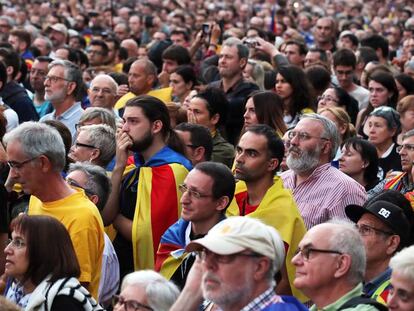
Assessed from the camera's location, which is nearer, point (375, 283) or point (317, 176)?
point (375, 283)

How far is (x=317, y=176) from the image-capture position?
294 inches

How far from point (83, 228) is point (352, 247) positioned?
1.66 metres

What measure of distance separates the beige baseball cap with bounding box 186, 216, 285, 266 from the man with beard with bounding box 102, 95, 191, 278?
2562 mm

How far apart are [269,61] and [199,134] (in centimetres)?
679

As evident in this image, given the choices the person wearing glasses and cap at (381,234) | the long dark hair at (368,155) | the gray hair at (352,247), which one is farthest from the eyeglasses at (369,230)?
the long dark hair at (368,155)

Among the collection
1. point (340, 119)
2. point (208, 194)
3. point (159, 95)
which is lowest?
point (159, 95)

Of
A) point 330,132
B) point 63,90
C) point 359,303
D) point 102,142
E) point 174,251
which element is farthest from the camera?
point 63,90

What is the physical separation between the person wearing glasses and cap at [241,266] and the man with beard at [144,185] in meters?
2.58

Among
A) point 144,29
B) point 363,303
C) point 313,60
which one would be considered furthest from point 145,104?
point 144,29

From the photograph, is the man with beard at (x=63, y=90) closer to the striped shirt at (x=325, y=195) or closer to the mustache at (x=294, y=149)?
the mustache at (x=294, y=149)

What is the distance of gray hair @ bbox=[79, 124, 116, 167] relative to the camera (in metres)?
7.92

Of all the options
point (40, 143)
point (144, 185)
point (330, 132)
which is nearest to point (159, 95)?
point (330, 132)

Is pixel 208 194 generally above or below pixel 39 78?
above

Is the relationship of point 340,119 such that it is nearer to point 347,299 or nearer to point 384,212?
point 384,212
